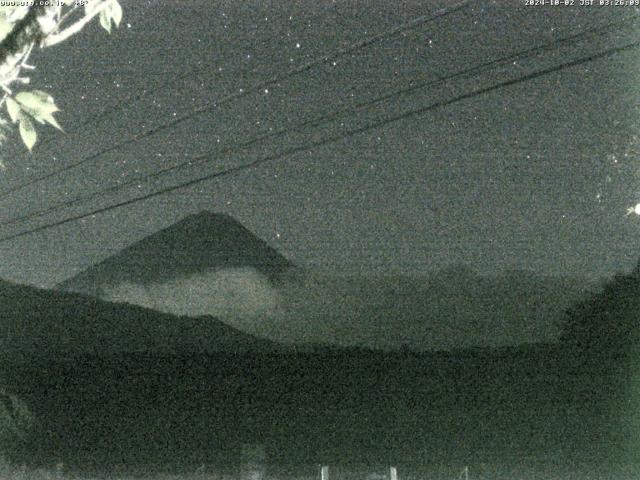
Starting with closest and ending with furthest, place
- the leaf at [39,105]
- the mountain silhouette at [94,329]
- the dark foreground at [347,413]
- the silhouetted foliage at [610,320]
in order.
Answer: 1. the leaf at [39,105]
2. the dark foreground at [347,413]
3. the silhouetted foliage at [610,320]
4. the mountain silhouette at [94,329]

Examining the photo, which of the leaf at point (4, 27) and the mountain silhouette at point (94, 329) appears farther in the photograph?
the mountain silhouette at point (94, 329)

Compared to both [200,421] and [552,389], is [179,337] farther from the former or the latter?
[552,389]

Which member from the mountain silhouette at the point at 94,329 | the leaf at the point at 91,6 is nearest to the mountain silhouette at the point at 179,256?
the mountain silhouette at the point at 94,329

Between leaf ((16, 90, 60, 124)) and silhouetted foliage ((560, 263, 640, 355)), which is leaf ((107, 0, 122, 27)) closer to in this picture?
leaf ((16, 90, 60, 124))

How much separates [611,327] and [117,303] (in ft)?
51.9

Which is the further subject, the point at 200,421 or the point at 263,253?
the point at 263,253

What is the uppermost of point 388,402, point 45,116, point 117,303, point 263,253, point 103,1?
point 263,253

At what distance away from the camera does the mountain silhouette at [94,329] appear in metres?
22.8

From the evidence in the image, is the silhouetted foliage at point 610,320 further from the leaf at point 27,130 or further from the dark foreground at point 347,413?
the leaf at point 27,130

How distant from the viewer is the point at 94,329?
83.2 ft

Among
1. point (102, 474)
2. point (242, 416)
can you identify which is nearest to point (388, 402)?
point (242, 416)

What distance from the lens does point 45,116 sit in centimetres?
183

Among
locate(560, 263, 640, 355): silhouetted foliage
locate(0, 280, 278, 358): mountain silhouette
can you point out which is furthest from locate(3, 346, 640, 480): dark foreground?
locate(0, 280, 278, 358): mountain silhouette

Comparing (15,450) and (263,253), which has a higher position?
(263,253)
